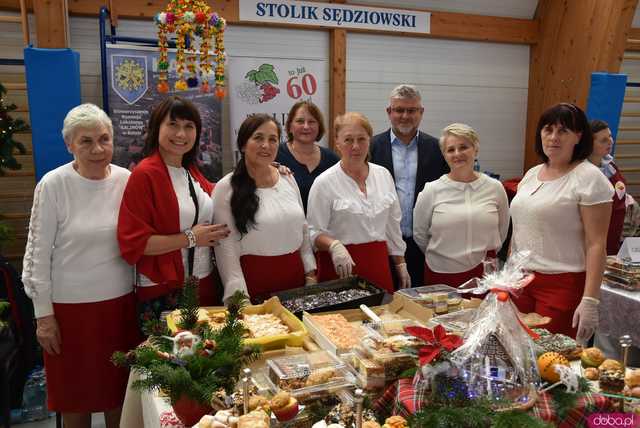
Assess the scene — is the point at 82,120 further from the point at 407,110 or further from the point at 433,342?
the point at 407,110

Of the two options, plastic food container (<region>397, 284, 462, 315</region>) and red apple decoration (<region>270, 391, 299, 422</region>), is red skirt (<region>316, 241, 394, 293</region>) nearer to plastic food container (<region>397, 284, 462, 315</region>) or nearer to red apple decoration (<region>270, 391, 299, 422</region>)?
plastic food container (<region>397, 284, 462, 315</region>)

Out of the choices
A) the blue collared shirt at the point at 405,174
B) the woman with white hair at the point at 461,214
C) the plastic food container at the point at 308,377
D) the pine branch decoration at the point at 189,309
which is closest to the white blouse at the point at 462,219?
the woman with white hair at the point at 461,214

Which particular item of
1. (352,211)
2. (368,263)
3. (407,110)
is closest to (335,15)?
(407,110)

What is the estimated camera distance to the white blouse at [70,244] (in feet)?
7.48

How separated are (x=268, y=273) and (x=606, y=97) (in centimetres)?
430

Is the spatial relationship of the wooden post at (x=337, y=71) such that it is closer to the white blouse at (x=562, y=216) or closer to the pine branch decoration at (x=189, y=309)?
the white blouse at (x=562, y=216)

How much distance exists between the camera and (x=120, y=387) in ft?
8.23

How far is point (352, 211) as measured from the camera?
9.07ft

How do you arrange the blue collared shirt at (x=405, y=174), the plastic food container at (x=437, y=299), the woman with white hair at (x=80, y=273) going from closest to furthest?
the plastic food container at (x=437, y=299)
the woman with white hair at (x=80, y=273)
the blue collared shirt at (x=405, y=174)

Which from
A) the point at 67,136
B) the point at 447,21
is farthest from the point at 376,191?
the point at 447,21

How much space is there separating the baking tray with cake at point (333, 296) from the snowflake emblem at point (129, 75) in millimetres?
3056

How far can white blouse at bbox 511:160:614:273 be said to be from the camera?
7.61 feet

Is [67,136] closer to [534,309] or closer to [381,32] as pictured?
[534,309]

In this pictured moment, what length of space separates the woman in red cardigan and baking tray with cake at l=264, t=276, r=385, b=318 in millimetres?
438
